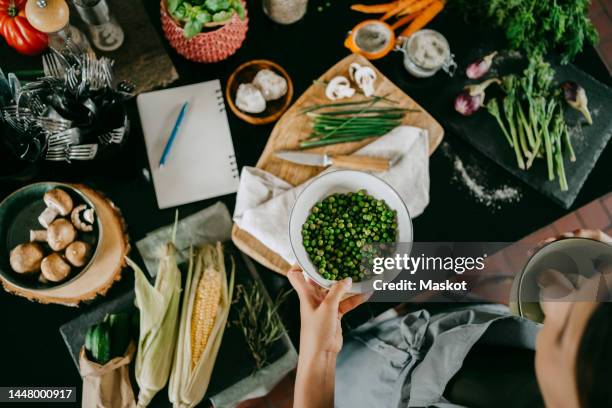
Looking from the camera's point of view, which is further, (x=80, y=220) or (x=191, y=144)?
(x=191, y=144)

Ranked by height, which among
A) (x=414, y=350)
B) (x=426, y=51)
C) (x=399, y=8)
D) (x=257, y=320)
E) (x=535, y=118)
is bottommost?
(x=414, y=350)

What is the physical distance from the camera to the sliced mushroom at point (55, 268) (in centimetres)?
106

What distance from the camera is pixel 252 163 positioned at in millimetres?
1279

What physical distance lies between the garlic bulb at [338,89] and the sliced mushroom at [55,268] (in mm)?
726

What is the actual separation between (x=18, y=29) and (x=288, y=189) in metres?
0.72

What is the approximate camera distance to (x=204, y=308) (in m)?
1.17

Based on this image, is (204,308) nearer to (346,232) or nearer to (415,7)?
(346,232)

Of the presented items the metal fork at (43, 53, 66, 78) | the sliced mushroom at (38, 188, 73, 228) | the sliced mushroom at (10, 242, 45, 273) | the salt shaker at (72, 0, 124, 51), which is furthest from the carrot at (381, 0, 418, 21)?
the sliced mushroom at (10, 242, 45, 273)

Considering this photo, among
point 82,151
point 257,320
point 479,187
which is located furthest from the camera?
point 479,187

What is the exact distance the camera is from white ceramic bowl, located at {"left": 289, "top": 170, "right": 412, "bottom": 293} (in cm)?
111

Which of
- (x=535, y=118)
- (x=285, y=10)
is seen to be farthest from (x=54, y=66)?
(x=535, y=118)

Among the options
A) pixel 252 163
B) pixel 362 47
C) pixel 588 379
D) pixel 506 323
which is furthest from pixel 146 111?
pixel 588 379

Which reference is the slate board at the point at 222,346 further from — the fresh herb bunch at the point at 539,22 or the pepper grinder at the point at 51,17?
the fresh herb bunch at the point at 539,22

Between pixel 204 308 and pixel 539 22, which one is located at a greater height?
pixel 539 22
